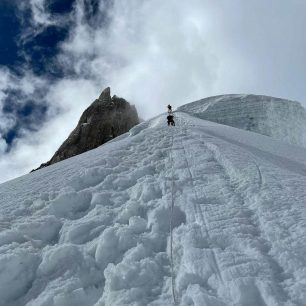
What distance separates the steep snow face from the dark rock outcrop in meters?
20.9

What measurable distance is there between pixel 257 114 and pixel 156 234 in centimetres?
3001

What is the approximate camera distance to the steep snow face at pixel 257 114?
1399 inches

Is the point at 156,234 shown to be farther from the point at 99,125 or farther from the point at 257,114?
the point at 99,125

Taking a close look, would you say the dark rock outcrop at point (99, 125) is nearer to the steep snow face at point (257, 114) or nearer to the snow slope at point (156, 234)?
the steep snow face at point (257, 114)

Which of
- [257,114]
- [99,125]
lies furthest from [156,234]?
[99,125]

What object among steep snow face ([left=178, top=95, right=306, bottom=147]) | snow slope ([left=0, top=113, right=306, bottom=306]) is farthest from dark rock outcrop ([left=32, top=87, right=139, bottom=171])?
snow slope ([left=0, top=113, right=306, bottom=306])

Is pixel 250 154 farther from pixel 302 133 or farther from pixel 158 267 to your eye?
pixel 302 133

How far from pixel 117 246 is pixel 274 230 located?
2.94 m

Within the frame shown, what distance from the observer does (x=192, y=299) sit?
6.25 metres

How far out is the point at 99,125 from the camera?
5691 centimetres

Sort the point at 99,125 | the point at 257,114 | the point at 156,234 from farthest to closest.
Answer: the point at 99,125
the point at 257,114
the point at 156,234

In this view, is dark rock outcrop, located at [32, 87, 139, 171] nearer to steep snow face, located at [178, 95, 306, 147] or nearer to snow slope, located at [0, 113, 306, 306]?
steep snow face, located at [178, 95, 306, 147]

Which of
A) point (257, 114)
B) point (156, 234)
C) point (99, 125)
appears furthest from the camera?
point (99, 125)

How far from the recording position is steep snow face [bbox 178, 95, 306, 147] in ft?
117
